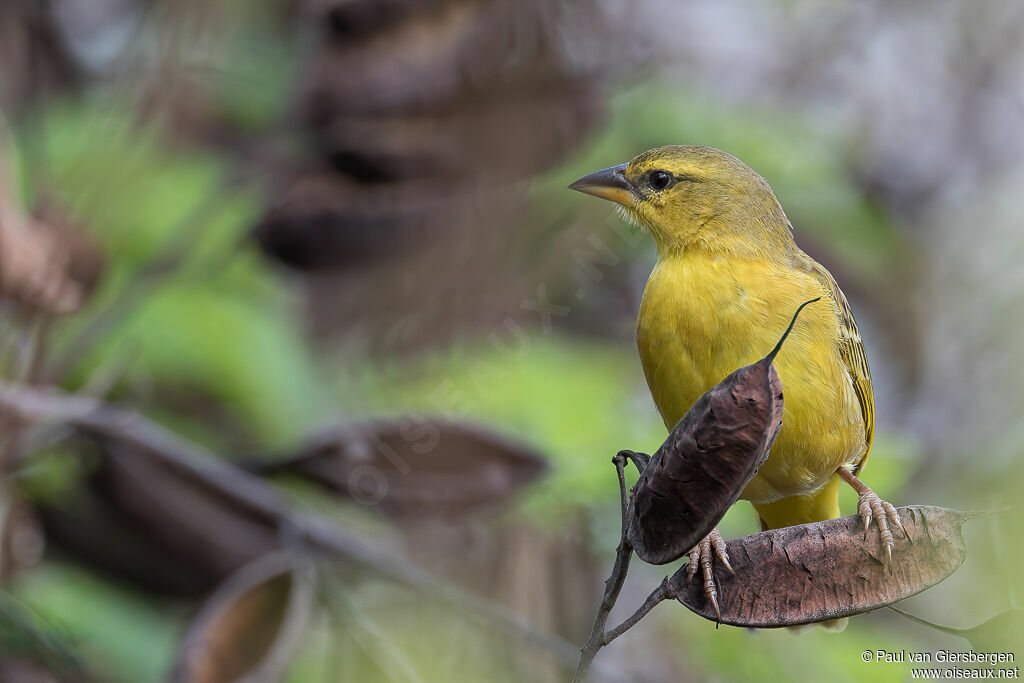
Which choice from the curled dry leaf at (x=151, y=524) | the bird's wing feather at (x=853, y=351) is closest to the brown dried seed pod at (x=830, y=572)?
the bird's wing feather at (x=853, y=351)

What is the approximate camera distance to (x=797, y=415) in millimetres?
1295

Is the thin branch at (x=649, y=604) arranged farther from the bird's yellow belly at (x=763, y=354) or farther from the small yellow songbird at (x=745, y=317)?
the bird's yellow belly at (x=763, y=354)

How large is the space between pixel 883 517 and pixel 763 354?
0.37m

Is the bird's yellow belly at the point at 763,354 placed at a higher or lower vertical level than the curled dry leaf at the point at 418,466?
higher

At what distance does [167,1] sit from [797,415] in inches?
121

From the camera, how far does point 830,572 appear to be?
87 cm

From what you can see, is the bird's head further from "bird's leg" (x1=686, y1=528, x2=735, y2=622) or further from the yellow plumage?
"bird's leg" (x1=686, y1=528, x2=735, y2=622)

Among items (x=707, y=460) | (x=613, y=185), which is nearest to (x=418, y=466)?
(x=613, y=185)

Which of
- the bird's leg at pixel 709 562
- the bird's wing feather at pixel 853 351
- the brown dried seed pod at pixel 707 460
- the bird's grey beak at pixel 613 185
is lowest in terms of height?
the bird's wing feather at pixel 853 351

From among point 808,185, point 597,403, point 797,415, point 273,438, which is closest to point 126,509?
point 273,438

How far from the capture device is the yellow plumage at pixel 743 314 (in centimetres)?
130

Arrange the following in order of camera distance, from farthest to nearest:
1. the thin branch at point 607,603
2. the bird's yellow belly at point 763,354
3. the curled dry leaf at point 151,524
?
the curled dry leaf at point 151,524
the bird's yellow belly at point 763,354
the thin branch at point 607,603

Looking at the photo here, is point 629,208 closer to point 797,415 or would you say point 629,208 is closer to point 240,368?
point 797,415

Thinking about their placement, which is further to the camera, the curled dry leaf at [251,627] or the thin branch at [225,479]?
the thin branch at [225,479]
